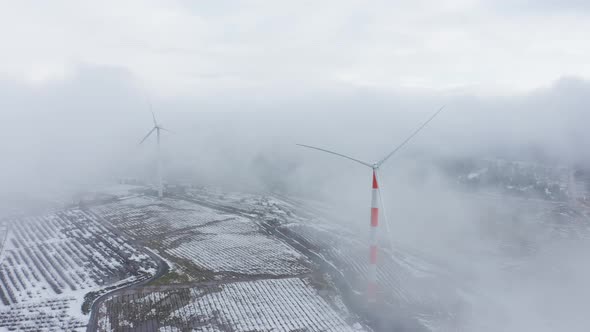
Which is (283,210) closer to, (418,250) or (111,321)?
(418,250)

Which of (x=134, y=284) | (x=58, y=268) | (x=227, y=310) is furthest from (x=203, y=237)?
(x=227, y=310)

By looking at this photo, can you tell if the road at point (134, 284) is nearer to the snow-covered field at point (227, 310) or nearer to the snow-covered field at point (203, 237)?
the snow-covered field at point (227, 310)

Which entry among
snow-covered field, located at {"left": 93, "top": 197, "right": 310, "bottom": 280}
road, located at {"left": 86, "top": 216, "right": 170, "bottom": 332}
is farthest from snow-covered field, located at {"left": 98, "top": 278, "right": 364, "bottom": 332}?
snow-covered field, located at {"left": 93, "top": 197, "right": 310, "bottom": 280}

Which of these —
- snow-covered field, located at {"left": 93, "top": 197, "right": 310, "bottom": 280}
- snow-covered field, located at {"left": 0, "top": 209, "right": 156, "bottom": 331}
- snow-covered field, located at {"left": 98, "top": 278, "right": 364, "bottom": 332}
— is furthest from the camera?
snow-covered field, located at {"left": 93, "top": 197, "right": 310, "bottom": 280}

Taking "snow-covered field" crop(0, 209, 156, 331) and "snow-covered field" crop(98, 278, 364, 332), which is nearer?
"snow-covered field" crop(98, 278, 364, 332)

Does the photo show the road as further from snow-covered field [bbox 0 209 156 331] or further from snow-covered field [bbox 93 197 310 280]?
snow-covered field [bbox 93 197 310 280]

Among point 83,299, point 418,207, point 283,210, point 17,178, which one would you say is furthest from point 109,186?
point 418,207
